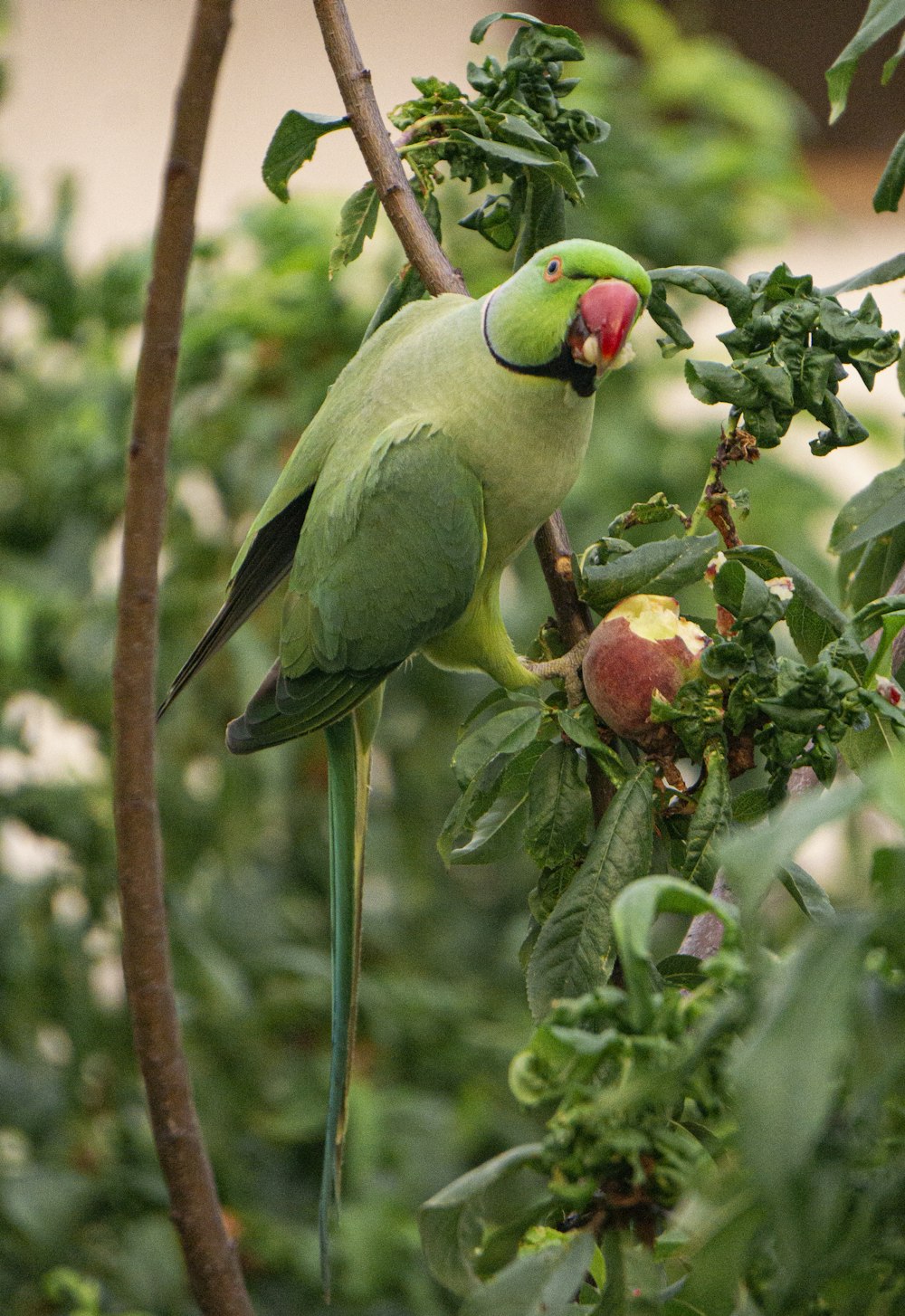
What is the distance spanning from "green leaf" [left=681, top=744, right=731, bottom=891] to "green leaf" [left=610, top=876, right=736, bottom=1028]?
186mm

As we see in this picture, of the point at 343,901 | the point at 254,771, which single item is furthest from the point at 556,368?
the point at 254,771

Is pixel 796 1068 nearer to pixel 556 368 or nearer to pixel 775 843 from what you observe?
pixel 775 843

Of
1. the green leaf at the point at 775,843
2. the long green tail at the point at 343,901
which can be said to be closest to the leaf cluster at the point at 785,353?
the green leaf at the point at 775,843

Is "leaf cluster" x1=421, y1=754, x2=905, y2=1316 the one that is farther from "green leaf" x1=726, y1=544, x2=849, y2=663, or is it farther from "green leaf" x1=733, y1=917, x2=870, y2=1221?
"green leaf" x1=726, y1=544, x2=849, y2=663

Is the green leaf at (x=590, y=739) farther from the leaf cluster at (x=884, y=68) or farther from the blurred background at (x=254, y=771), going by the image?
the blurred background at (x=254, y=771)

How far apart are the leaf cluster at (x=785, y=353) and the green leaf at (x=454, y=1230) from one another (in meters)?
0.36

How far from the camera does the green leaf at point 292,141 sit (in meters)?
0.81

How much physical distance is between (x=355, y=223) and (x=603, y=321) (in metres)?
0.16

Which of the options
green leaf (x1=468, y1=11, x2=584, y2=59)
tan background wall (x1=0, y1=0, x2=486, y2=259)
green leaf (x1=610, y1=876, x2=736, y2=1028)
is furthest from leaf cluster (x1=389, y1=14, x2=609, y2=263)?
tan background wall (x1=0, y1=0, x2=486, y2=259)

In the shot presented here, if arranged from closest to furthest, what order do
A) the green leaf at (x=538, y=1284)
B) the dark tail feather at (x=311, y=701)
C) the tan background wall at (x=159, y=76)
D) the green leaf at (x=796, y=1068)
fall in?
the green leaf at (x=796, y=1068), the green leaf at (x=538, y=1284), the dark tail feather at (x=311, y=701), the tan background wall at (x=159, y=76)

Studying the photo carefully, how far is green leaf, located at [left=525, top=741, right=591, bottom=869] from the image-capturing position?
71cm

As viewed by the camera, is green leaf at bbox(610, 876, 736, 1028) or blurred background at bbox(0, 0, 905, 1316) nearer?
green leaf at bbox(610, 876, 736, 1028)

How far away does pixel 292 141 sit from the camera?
2.71ft

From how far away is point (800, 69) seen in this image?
2850 mm
